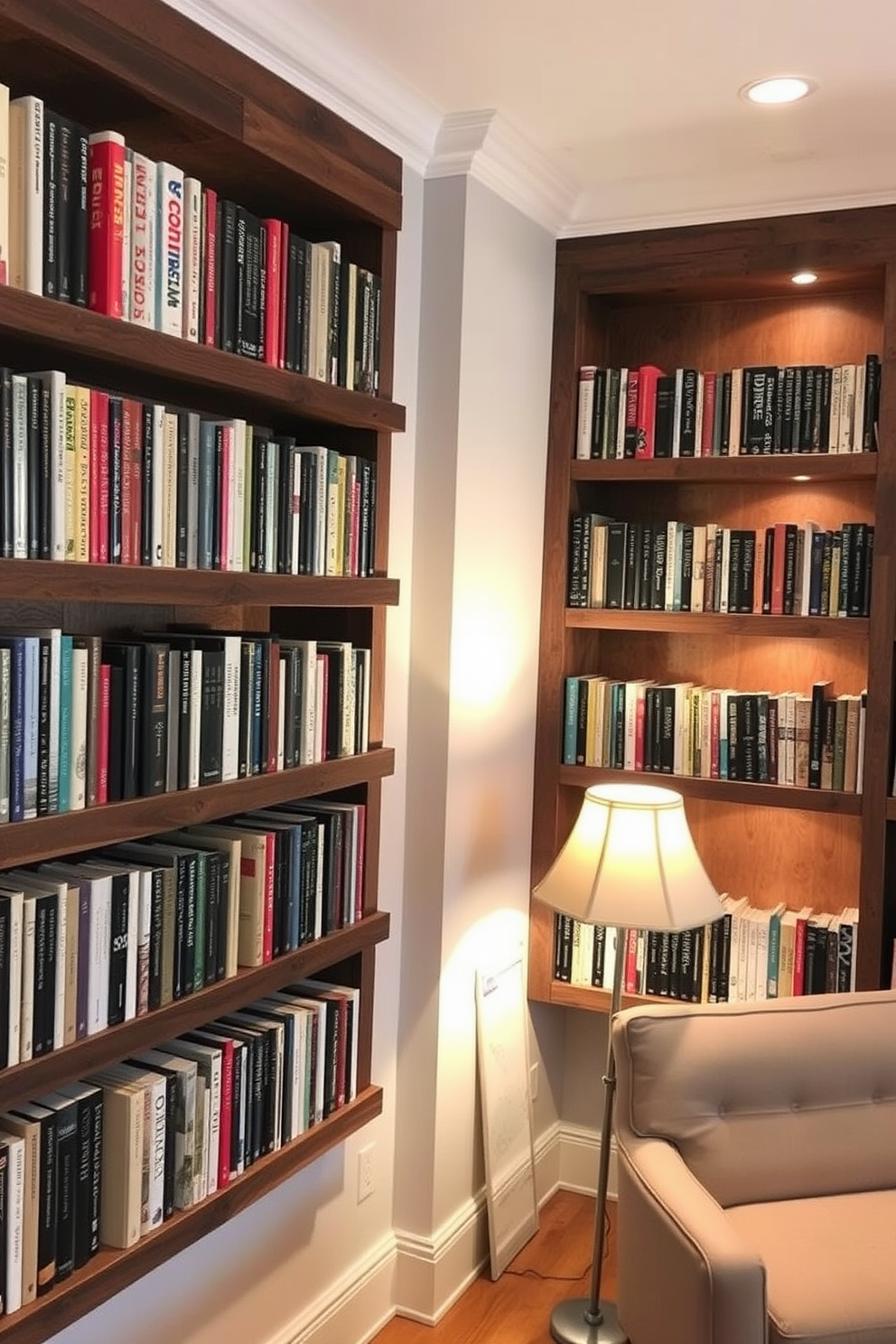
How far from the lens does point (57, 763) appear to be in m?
1.64

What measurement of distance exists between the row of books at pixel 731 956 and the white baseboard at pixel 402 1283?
0.61 meters

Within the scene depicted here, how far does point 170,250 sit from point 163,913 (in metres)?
0.97

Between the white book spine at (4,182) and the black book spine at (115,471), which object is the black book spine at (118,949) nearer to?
the black book spine at (115,471)

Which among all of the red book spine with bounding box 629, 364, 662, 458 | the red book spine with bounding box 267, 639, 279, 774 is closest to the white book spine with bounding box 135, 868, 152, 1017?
the red book spine with bounding box 267, 639, 279, 774

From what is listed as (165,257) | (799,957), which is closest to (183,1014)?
(165,257)

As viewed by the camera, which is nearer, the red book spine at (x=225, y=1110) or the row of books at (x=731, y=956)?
the red book spine at (x=225, y=1110)

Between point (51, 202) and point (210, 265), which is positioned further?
point (210, 265)

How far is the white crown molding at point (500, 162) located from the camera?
247 centimetres

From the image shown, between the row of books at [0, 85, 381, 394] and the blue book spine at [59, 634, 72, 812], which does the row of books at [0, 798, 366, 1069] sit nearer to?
the blue book spine at [59, 634, 72, 812]

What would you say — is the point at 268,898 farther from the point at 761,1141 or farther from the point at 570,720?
the point at 570,720

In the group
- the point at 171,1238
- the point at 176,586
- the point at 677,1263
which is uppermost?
the point at 176,586

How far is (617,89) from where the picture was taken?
7.59 feet

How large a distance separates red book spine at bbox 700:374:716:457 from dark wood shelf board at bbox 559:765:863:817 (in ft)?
2.54

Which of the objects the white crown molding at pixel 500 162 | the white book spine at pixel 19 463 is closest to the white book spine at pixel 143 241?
the white book spine at pixel 19 463
